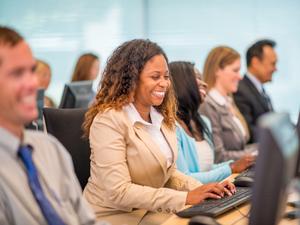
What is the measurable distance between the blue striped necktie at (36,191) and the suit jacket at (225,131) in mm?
2390

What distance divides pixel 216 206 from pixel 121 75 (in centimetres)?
71

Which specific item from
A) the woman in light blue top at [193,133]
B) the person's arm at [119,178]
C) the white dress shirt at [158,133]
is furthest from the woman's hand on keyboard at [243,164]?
the person's arm at [119,178]

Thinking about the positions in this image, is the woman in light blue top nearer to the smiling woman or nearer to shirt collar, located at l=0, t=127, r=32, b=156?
the smiling woman

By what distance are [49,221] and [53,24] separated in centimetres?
563

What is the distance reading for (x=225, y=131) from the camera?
4164mm

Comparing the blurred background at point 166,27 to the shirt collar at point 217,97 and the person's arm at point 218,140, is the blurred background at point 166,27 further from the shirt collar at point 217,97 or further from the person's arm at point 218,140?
the person's arm at point 218,140

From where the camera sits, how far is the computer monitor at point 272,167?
1.24 meters

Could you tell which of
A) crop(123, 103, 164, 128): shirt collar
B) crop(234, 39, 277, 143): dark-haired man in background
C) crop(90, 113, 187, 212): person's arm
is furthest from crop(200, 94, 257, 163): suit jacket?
crop(90, 113, 187, 212): person's arm

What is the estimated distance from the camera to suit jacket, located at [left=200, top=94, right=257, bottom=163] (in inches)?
156

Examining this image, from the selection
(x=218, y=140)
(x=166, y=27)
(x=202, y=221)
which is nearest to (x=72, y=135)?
(x=202, y=221)

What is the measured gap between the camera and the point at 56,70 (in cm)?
704

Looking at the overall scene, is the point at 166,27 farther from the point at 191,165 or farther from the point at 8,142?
the point at 8,142

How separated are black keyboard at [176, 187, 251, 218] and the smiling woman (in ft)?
0.14

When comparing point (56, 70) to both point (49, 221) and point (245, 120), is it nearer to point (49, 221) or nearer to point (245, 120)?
point (245, 120)
